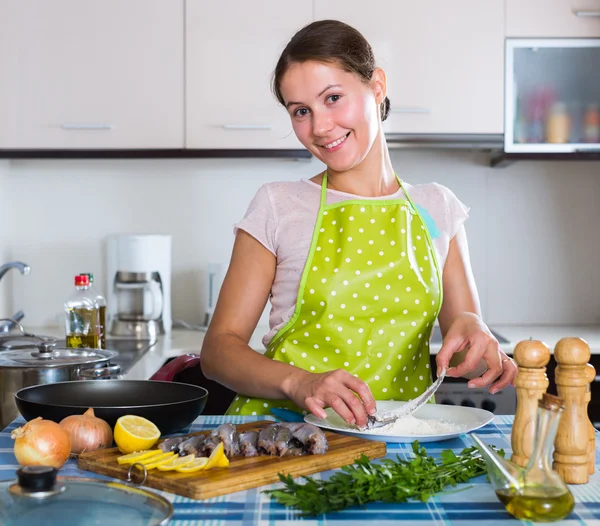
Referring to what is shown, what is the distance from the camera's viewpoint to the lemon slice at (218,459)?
0.97 m

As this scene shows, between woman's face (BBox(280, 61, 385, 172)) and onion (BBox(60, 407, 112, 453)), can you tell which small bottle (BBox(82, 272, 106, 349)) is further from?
onion (BBox(60, 407, 112, 453))

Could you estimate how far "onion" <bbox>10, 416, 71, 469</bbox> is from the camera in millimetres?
979

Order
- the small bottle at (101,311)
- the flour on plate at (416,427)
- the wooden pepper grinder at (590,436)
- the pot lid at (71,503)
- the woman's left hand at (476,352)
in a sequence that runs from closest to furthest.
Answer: the pot lid at (71,503), the wooden pepper grinder at (590,436), the flour on plate at (416,427), the woman's left hand at (476,352), the small bottle at (101,311)

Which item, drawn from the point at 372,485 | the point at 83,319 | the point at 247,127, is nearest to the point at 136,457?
the point at 372,485

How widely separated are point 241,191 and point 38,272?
81cm

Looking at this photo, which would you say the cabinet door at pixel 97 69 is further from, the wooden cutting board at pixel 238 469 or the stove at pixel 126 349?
the wooden cutting board at pixel 238 469

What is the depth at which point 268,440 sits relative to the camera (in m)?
Result: 1.04

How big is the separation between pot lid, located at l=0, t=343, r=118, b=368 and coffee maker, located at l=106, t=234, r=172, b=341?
1.08 metres

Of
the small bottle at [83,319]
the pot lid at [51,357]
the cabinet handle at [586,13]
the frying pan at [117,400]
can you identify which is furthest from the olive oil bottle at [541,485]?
the cabinet handle at [586,13]

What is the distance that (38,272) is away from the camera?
3.09 meters

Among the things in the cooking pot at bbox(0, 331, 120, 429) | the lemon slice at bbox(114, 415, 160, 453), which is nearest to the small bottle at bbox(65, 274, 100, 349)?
the cooking pot at bbox(0, 331, 120, 429)

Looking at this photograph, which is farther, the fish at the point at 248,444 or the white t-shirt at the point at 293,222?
the white t-shirt at the point at 293,222

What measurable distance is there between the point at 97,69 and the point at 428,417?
193cm

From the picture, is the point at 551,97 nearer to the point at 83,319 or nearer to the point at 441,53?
the point at 441,53
